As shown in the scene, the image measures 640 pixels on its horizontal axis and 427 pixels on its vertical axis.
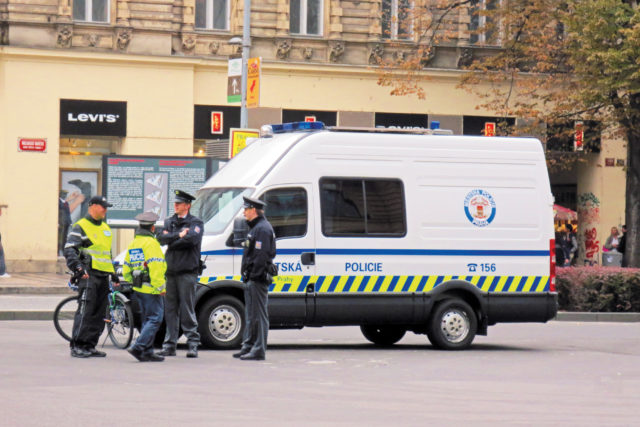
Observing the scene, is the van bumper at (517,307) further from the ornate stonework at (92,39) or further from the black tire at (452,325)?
the ornate stonework at (92,39)

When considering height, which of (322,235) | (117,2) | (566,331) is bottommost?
(566,331)

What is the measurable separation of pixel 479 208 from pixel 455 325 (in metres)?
1.43

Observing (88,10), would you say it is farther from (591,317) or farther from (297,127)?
(297,127)

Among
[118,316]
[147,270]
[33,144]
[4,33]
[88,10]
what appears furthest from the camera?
[88,10]

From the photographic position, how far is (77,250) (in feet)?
47.3

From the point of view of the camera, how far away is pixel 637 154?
27766 millimetres

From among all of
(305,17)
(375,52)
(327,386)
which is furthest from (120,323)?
(375,52)

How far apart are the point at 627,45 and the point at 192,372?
613 inches

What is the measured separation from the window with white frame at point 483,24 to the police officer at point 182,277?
18167mm

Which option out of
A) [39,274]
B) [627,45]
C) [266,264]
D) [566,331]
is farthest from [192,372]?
[39,274]

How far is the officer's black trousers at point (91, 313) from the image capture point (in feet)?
46.9

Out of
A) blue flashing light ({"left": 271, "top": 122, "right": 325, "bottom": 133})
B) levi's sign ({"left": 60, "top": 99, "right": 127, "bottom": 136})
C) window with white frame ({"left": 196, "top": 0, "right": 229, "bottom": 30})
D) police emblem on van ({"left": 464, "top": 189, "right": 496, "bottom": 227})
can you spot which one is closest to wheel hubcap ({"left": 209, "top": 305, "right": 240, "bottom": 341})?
blue flashing light ({"left": 271, "top": 122, "right": 325, "bottom": 133})

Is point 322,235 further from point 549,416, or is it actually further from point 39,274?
point 39,274

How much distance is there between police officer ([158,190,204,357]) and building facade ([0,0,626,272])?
54.4 feet
